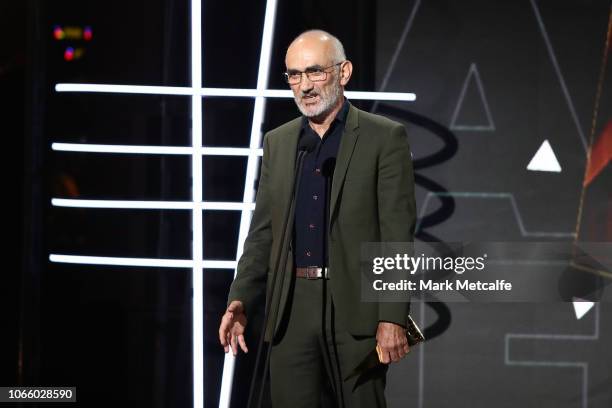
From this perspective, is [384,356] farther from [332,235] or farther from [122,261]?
[122,261]

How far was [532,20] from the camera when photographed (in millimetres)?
3951

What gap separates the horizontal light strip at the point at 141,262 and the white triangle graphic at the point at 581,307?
5.17 ft

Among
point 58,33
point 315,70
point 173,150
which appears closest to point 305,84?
point 315,70

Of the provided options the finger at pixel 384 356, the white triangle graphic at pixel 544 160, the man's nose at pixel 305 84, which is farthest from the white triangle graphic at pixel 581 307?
the man's nose at pixel 305 84

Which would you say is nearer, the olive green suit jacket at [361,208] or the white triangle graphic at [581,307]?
the olive green suit jacket at [361,208]

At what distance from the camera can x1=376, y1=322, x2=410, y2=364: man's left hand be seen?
2.49m

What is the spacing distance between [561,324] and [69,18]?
267 centimetres

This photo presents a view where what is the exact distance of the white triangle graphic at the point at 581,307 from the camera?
399 centimetres

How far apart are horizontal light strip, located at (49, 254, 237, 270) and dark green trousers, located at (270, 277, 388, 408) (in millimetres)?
1271

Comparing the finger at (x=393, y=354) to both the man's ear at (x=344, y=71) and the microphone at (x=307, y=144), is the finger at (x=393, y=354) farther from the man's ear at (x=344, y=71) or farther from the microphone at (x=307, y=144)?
the man's ear at (x=344, y=71)

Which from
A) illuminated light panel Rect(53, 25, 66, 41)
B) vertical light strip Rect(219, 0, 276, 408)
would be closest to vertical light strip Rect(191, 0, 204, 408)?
vertical light strip Rect(219, 0, 276, 408)

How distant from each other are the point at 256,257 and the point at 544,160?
1753 millimetres

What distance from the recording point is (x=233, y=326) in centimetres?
270

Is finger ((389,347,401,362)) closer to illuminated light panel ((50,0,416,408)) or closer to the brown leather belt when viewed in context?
the brown leather belt
